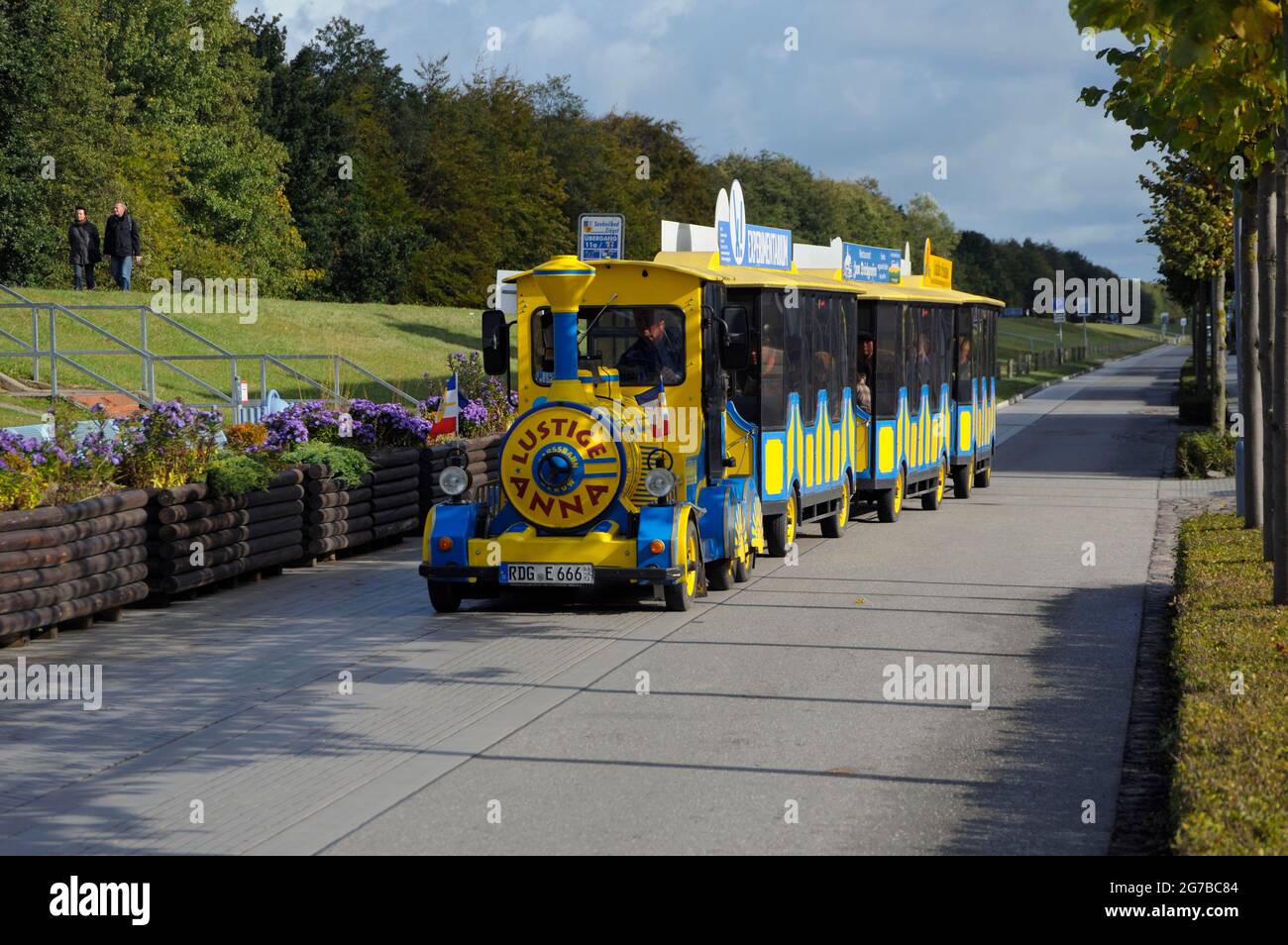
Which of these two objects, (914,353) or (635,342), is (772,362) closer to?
(635,342)

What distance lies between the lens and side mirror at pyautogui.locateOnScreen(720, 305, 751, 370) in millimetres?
15969

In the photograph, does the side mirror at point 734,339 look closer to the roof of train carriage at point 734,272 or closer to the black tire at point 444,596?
the roof of train carriage at point 734,272

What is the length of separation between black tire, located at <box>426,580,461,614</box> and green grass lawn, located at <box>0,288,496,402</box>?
53.9ft

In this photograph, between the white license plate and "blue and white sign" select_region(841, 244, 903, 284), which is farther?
"blue and white sign" select_region(841, 244, 903, 284)

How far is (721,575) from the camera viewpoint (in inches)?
648

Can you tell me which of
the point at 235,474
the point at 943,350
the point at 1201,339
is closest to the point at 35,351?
the point at 235,474

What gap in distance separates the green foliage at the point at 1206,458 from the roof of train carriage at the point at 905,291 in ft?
13.9

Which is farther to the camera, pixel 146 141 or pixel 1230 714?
pixel 146 141

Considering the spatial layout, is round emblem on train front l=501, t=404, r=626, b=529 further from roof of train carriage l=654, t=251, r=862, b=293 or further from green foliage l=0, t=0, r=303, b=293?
green foliage l=0, t=0, r=303, b=293

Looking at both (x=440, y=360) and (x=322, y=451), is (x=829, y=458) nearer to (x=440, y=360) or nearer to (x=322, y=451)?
(x=322, y=451)

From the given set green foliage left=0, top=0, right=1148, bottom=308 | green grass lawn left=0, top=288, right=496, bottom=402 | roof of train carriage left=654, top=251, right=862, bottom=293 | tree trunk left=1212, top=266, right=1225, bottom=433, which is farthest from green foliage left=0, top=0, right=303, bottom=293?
roof of train carriage left=654, top=251, right=862, bottom=293

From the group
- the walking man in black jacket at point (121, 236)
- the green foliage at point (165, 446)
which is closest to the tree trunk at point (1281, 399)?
the green foliage at point (165, 446)

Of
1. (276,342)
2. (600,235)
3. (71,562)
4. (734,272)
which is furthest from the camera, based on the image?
(276,342)

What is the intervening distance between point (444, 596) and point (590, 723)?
4947 millimetres
